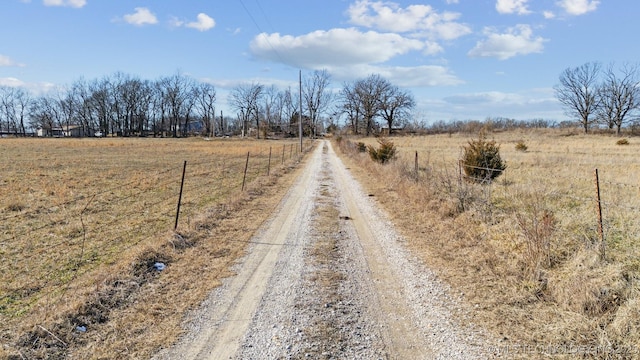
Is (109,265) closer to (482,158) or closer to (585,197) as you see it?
(585,197)

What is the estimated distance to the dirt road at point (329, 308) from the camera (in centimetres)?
392

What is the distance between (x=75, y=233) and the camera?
873 centimetres

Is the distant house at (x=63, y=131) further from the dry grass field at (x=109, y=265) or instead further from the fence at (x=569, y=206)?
the fence at (x=569, y=206)

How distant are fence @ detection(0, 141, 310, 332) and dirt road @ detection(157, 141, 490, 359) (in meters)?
2.24

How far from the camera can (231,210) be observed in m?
10.8

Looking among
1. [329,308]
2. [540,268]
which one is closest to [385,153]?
[540,268]

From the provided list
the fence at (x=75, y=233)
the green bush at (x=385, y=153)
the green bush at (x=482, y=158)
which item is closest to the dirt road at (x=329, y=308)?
the fence at (x=75, y=233)

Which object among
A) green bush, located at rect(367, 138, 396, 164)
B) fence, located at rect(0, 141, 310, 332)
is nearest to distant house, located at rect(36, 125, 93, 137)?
green bush, located at rect(367, 138, 396, 164)

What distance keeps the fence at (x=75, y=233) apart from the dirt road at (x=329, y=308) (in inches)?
88.0

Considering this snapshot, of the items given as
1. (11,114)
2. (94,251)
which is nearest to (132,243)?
(94,251)

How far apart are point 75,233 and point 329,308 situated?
22.3ft

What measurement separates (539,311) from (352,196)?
30.9 feet

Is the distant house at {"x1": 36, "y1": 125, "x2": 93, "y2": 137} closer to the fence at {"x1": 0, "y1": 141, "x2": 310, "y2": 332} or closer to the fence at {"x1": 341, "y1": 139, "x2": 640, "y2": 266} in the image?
the fence at {"x1": 0, "y1": 141, "x2": 310, "y2": 332}

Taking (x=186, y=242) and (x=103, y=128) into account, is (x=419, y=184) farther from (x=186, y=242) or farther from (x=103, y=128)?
(x=103, y=128)
